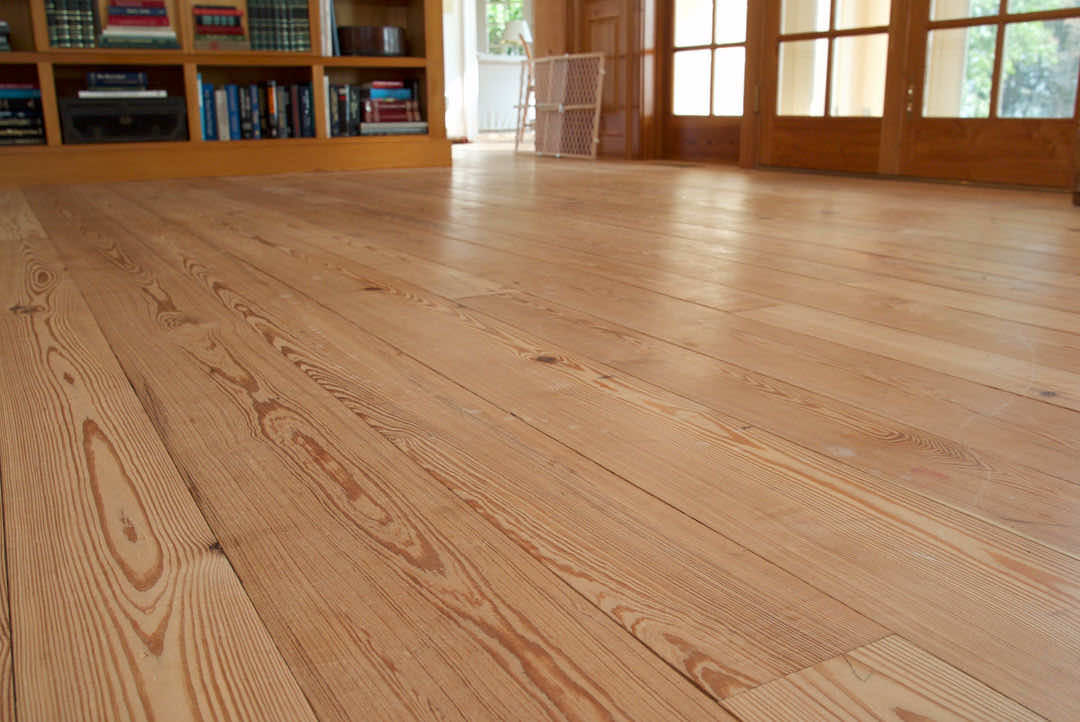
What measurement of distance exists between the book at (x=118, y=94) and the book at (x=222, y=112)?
0.24m

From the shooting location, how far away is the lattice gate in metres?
5.81

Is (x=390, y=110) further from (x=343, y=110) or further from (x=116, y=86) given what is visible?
(x=116, y=86)

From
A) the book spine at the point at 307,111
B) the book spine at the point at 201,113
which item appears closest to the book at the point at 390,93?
the book spine at the point at 307,111

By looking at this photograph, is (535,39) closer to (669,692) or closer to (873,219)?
(873,219)

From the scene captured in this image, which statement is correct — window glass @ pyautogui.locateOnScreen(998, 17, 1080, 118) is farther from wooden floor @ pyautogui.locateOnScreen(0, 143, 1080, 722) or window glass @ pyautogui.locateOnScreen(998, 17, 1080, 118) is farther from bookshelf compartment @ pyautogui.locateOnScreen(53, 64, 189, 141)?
bookshelf compartment @ pyautogui.locateOnScreen(53, 64, 189, 141)

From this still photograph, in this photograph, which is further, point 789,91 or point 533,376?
point 789,91

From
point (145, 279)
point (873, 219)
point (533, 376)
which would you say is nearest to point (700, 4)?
point (873, 219)

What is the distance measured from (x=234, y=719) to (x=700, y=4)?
5360 mm

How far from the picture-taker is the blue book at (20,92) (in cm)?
405

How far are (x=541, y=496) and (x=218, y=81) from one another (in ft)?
14.6

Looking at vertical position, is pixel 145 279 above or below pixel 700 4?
below

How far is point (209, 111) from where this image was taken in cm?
447

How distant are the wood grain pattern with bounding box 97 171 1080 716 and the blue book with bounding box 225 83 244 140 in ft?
12.0

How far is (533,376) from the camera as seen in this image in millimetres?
1139
